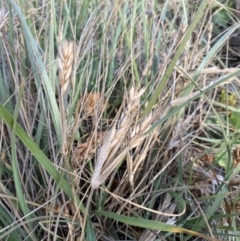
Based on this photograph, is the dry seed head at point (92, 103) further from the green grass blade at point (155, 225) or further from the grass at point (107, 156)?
the green grass blade at point (155, 225)

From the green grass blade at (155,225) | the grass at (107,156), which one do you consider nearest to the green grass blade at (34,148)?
the grass at (107,156)

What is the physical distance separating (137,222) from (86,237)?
110 millimetres

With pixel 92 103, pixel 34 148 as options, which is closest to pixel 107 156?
pixel 34 148

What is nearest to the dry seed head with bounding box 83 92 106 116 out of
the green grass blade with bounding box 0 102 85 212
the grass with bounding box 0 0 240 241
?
the grass with bounding box 0 0 240 241

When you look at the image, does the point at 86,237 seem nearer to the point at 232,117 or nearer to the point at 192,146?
the point at 192,146

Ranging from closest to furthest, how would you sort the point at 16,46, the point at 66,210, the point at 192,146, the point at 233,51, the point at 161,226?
the point at 161,226
the point at 66,210
the point at 16,46
the point at 192,146
the point at 233,51

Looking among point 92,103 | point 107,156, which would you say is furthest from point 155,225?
point 92,103

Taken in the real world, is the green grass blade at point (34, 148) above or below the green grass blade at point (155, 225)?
above

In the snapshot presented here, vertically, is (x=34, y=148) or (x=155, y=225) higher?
(x=34, y=148)

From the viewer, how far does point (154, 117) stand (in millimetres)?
767

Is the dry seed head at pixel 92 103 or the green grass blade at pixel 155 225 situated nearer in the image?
the green grass blade at pixel 155 225

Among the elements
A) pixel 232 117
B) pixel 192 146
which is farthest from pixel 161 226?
pixel 232 117

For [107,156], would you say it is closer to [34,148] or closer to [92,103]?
[34,148]

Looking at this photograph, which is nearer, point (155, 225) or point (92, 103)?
point (155, 225)
